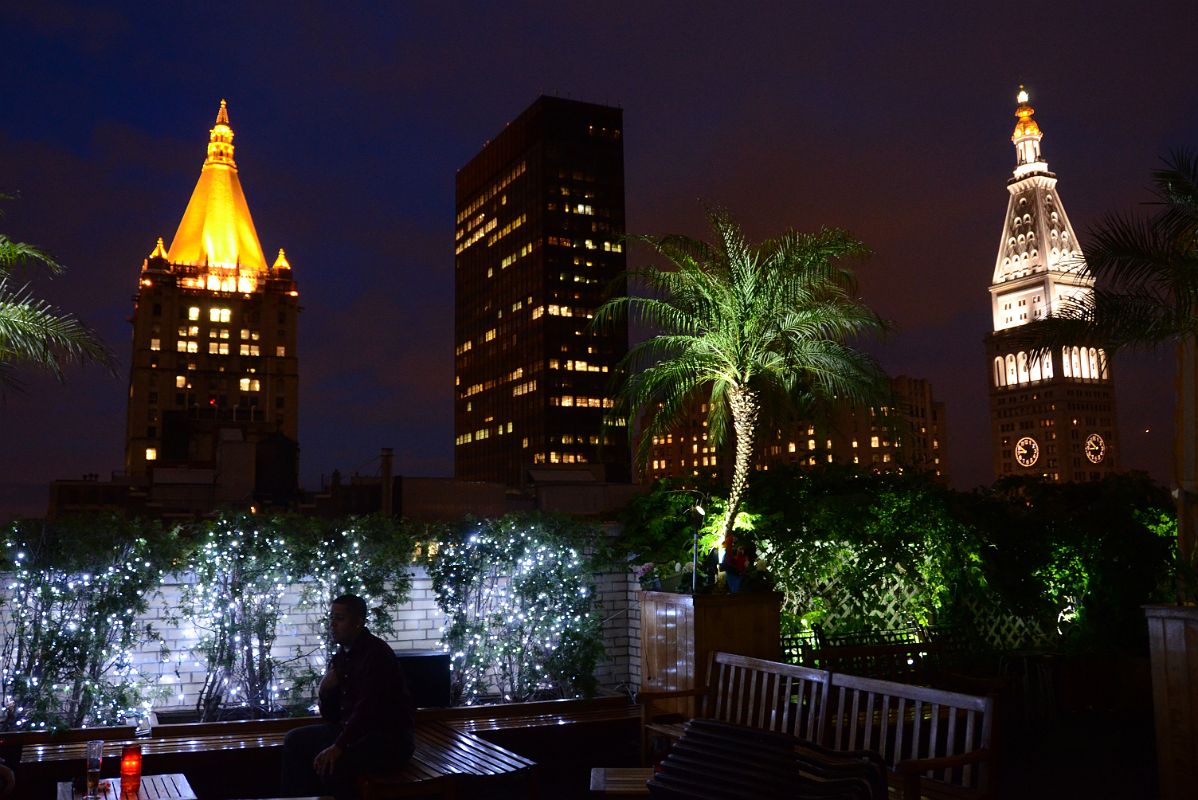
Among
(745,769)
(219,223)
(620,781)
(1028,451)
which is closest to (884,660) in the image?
(620,781)

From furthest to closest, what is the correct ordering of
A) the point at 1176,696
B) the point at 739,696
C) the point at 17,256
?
the point at 17,256 → the point at 739,696 → the point at 1176,696

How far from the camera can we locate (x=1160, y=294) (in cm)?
881

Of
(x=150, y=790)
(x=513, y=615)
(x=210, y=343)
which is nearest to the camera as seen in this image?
(x=150, y=790)

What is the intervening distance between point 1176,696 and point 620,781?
3.62 metres

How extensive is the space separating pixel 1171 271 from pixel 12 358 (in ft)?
34.6

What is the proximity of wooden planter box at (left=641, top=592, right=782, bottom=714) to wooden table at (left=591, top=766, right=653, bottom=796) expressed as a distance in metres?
2.26

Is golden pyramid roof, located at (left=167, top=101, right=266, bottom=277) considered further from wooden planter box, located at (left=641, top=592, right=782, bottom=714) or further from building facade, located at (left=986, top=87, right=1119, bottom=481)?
wooden planter box, located at (left=641, top=592, right=782, bottom=714)

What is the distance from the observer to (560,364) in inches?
5802

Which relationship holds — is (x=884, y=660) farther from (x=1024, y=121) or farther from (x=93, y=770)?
(x=1024, y=121)

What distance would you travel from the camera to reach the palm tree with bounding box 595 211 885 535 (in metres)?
10.2

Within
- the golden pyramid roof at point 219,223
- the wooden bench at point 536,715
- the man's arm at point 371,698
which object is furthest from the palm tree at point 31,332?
the golden pyramid roof at point 219,223

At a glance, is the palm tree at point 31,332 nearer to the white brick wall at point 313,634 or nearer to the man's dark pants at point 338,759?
the white brick wall at point 313,634

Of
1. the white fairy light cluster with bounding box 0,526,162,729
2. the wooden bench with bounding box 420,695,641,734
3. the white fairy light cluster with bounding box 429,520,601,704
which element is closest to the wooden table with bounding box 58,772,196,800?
the white fairy light cluster with bounding box 0,526,162,729

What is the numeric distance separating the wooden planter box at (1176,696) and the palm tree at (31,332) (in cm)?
931
